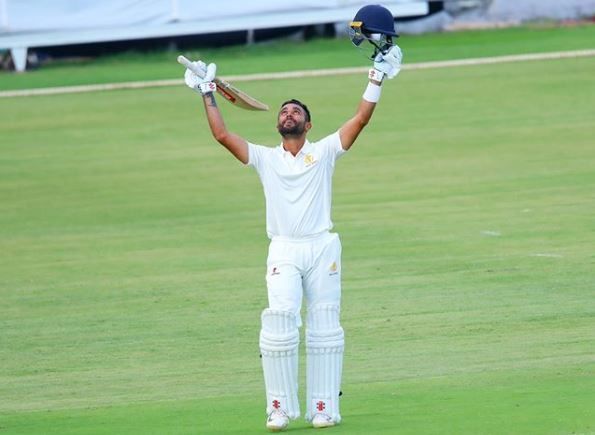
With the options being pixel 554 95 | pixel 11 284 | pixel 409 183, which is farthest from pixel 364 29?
pixel 554 95

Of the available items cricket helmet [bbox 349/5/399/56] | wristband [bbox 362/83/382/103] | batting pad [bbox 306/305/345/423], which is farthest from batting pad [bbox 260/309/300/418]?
cricket helmet [bbox 349/5/399/56]

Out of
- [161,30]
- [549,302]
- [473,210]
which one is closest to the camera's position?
[549,302]

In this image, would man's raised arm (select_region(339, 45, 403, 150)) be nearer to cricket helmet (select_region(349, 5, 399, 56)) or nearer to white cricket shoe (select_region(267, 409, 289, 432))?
cricket helmet (select_region(349, 5, 399, 56))

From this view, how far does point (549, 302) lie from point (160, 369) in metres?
3.64

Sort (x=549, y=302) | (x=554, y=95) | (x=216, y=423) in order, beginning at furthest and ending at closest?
(x=554, y=95) < (x=549, y=302) < (x=216, y=423)

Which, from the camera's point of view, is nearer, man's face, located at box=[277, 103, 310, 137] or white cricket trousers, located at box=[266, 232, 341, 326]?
white cricket trousers, located at box=[266, 232, 341, 326]

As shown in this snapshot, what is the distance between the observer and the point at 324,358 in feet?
29.9

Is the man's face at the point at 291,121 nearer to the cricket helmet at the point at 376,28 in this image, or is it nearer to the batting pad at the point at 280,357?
the cricket helmet at the point at 376,28

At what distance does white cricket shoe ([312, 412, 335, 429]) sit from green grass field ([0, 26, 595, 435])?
153mm

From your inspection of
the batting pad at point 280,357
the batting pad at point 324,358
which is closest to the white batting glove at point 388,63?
the batting pad at point 324,358

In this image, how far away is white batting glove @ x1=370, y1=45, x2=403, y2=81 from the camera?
31.3ft

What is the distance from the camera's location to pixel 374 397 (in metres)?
10.3

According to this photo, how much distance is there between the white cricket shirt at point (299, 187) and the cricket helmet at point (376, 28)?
75 cm

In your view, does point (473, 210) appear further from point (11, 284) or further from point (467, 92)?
point (467, 92)
